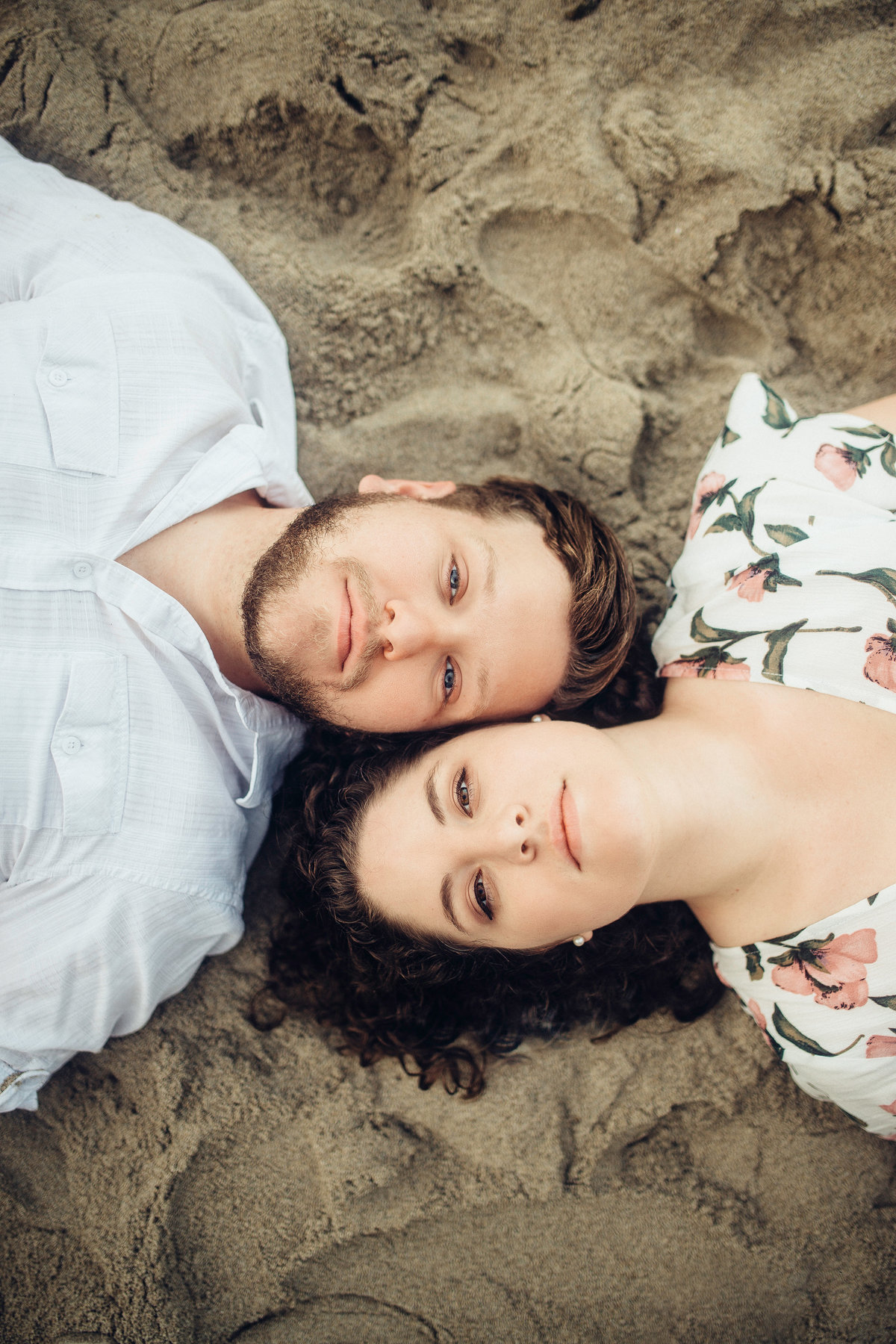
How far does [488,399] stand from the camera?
9.21ft

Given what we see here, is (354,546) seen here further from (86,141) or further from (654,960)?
(86,141)

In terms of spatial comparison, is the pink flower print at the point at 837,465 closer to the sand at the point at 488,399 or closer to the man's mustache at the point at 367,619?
the sand at the point at 488,399

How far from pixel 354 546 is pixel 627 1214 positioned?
2191 millimetres

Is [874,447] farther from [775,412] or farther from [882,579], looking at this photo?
[882,579]

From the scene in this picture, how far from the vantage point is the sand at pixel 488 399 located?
240cm

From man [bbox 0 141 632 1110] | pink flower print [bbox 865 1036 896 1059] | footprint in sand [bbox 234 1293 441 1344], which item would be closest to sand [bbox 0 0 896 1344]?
footprint in sand [bbox 234 1293 441 1344]

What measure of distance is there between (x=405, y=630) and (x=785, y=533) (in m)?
1.14

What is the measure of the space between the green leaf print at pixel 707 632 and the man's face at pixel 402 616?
40 cm

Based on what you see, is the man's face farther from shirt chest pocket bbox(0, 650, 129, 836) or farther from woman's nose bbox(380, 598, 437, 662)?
shirt chest pocket bbox(0, 650, 129, 836)

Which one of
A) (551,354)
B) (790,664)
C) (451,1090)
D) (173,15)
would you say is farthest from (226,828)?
(173,15)

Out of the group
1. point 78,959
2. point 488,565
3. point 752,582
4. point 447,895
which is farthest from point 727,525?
point 78,959

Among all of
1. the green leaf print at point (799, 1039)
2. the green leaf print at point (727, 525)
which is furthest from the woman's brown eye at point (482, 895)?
the green leaf print at point (727, 525)

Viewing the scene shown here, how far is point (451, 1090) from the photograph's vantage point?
2473 millimetres

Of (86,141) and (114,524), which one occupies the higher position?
(86,141)
